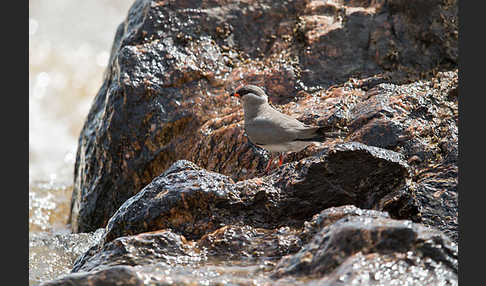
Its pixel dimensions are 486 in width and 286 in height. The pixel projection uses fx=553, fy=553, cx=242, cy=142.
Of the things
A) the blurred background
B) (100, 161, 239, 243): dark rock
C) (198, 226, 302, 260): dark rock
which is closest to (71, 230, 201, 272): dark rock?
(198, 226, 302, 260): dark rock

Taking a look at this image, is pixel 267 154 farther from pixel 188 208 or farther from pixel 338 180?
pixel 188 208

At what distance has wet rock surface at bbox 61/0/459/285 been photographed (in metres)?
4.05

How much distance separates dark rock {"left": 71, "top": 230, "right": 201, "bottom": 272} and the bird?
77.5 inches

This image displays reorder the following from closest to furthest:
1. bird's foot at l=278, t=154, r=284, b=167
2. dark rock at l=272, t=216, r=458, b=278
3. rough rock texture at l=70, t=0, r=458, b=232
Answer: dark rock at l=272, t=216, r=458, b=278 < bird's foot at l=278, t=154, r=284, b=167 < rough rock texture at l=70, t=0, r=458, b=232

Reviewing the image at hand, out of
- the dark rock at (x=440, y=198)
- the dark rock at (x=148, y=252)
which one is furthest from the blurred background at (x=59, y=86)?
the dark rock at (x=440, y=198)

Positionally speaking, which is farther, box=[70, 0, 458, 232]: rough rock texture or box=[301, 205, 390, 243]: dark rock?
box=[70, 0, 458, 232]: rough rock texture

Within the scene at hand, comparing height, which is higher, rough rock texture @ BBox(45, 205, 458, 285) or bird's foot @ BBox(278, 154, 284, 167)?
bird's foot @ BBox(278, 154, 284, 167)

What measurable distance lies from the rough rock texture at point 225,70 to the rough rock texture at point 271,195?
1949 millimetres

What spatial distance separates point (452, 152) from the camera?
6.48m

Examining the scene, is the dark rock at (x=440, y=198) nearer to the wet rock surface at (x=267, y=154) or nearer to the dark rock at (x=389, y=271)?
the wet rock surface at (x=267, y=154)

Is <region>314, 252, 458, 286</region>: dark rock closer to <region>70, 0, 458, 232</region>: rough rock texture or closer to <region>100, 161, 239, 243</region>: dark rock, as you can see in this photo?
<region>100, 161, 239, 243</region>: dark rock

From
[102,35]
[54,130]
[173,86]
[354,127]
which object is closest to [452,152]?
[354,127]

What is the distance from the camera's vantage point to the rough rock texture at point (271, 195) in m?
5.46

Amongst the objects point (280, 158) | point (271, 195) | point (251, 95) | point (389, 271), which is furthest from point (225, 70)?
point (389, 271)
